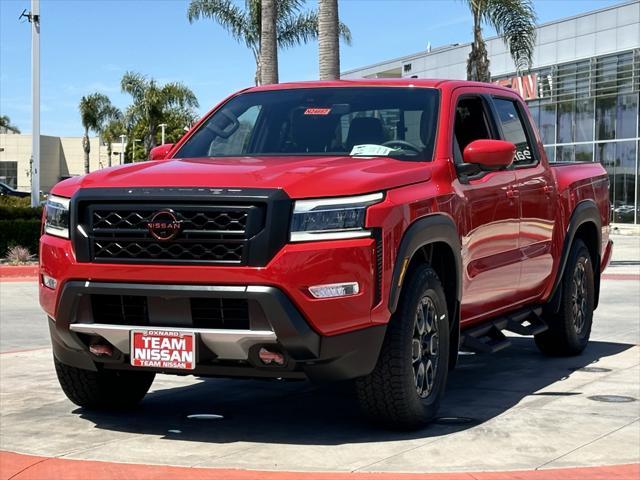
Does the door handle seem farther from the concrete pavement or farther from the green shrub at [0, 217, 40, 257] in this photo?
the green shrub at [0, 217, 40, 257]

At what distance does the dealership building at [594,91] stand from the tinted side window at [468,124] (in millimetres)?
34481

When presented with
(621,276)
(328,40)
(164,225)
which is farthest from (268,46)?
(164,225)

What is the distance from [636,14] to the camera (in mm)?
41688

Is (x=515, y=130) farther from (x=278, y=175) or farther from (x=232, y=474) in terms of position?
(x=232, y=474)

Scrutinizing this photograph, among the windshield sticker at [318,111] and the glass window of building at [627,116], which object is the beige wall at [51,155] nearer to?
the glass window of building at [627,116]

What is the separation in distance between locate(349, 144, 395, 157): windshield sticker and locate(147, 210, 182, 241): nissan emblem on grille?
147cm

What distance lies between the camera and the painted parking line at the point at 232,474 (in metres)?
5.25

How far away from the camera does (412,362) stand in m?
6.07

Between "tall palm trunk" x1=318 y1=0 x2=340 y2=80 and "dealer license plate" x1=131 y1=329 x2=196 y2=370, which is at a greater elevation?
"tall palm trunk" x1=318 y1=0 x2=340 y2=80

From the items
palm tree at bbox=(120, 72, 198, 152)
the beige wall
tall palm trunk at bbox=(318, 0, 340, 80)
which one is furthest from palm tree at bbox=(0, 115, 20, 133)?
tall palm trunk at bbox=(318, 0, 340, 80)

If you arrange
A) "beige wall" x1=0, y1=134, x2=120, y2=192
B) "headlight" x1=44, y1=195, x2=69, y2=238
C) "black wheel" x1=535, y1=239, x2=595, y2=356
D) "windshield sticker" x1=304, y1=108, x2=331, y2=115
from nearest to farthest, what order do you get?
"headlight" x1=44, y1=195, x2=69, y2=238 → "windshield sticker" x1=304, y1=108, x2=331, y2=115 → "black wheel" x1=535, y1=239, x2=595, y2=356 → "beige wall" x1=0, y1=134, x2=120, y2=192

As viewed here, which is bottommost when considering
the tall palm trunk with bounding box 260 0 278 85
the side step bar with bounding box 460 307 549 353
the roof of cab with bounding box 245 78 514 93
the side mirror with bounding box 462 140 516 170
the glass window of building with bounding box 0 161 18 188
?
the side step bar with bounding box 460 307 549 353

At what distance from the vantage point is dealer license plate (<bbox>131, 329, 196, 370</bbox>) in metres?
5.64

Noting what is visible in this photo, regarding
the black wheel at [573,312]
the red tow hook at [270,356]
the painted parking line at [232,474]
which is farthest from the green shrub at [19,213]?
the red tow hook at [270,356]
